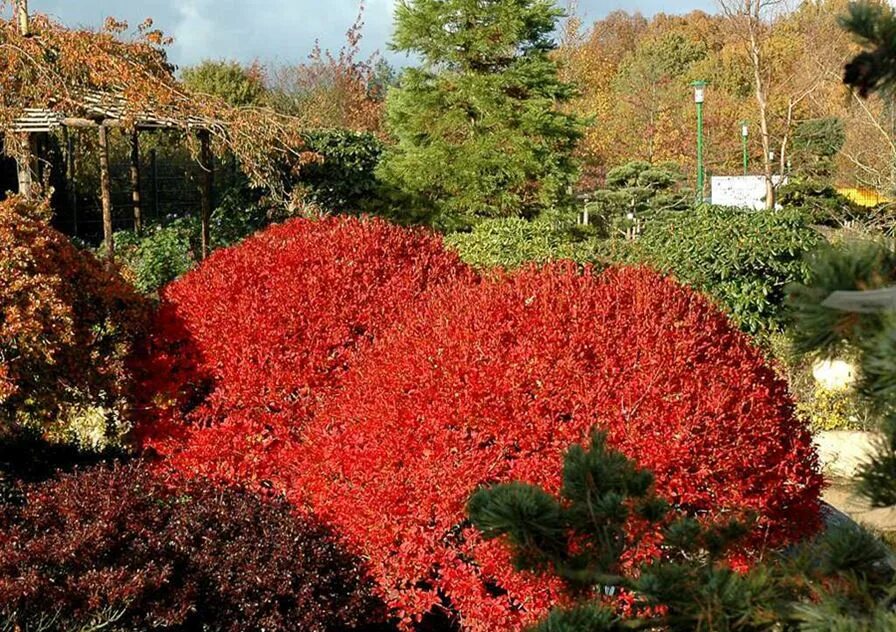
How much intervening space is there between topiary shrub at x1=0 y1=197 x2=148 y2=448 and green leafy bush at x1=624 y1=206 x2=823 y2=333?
18.8 ft

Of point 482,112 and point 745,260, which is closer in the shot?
point 745,260

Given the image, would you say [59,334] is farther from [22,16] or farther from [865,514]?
[22,16]

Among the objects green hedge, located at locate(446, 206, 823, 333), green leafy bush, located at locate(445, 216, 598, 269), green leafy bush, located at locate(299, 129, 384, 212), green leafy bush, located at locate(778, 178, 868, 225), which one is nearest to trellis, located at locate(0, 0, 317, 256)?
green leafy bush, located at locate(445, 216, 598, 269)

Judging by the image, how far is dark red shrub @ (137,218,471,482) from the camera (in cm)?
507

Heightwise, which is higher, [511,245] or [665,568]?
[511,245]

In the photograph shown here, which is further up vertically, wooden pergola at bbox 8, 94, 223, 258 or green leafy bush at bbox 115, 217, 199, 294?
wooden pergola at bbox 8, 94, 223, 258

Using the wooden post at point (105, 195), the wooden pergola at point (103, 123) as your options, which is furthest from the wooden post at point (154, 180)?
the wooden post at point (105, 195)

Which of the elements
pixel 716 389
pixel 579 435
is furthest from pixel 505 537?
pixel 716 389

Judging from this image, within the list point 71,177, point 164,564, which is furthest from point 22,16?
point 164,564

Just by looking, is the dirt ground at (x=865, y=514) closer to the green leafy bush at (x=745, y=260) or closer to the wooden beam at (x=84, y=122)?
the green leafy bush at (x=745, y=260)

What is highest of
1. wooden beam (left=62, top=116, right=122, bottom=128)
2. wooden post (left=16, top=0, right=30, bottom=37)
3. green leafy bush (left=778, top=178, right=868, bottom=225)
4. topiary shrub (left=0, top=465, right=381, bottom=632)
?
wooden post (left=16, top=0, right=30, bottom=37)

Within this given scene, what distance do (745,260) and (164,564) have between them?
23.9 ft

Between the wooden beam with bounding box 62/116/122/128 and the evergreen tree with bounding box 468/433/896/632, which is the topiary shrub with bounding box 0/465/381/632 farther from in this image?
the wooden beam with bounding box 62/116/122/128

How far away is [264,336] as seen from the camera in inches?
202
